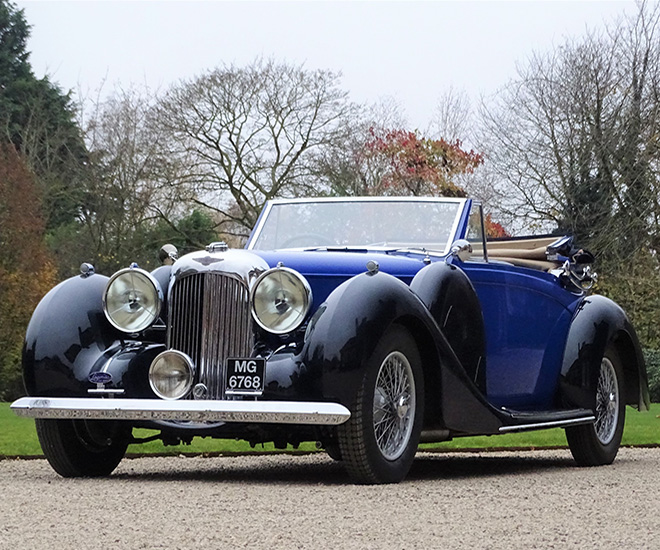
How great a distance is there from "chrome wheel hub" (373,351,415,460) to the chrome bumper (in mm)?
405

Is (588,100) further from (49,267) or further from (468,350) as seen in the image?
(468,350)

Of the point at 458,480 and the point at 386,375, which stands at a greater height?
the point at 386,375

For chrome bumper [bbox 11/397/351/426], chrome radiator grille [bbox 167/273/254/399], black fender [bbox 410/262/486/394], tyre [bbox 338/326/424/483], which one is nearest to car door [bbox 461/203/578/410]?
black fender [bbox 410/262/486/394]

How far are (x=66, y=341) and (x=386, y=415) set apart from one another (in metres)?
1.95

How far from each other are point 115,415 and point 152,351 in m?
0.62

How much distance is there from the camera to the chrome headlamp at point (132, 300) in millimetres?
7562

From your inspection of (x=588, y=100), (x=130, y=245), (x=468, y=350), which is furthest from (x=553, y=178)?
(x=468, y=350)

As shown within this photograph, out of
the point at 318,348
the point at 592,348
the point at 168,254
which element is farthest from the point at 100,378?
the point at 592,348

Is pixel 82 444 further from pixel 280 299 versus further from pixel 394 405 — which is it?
pixel 394 405

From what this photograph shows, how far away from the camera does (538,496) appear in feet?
21.4

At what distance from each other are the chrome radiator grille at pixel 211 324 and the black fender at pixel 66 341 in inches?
20.9

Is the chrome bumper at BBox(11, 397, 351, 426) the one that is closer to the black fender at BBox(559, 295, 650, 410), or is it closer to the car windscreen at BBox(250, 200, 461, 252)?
the car windscreen at BBox(250, 200, 461, 252)

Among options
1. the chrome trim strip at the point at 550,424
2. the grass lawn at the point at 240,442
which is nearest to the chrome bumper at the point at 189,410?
the chrome trim strip at the point at 550,424

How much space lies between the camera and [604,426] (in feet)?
31.3
